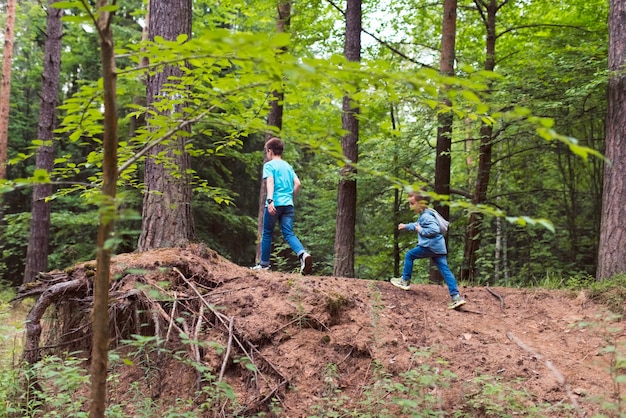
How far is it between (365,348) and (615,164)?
4673mm

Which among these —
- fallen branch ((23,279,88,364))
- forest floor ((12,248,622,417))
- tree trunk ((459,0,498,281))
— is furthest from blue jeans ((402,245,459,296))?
fallen branch ((23,279,88,364))

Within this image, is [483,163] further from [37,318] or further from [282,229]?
[37,318]

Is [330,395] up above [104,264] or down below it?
below

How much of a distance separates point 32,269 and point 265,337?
10.8 metres

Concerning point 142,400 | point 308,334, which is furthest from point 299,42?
point 142,400

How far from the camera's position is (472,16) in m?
11.1

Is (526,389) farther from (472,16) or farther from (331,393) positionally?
(472,16)

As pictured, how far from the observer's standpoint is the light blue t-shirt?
5945 millimetres

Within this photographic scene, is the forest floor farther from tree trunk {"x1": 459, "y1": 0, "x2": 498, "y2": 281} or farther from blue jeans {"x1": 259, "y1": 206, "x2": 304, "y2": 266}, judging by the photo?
tree trunk {"x1": 459, "y1": 0, "x2": 498, "y2": 281}

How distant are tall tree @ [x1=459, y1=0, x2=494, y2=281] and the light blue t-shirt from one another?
491cm

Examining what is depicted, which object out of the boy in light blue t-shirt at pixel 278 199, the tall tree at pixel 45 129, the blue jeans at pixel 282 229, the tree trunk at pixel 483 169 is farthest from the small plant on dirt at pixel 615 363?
the tall tree at pixel 45 129

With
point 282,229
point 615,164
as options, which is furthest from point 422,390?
point 615,164

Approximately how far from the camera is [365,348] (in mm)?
4145

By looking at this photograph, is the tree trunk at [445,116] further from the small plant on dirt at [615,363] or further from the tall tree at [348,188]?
the small plant on dirt at [615,363]
